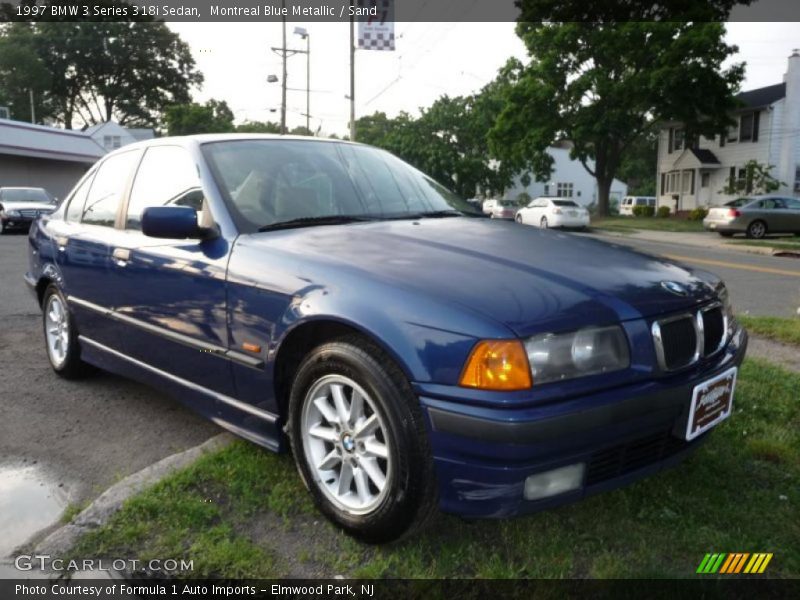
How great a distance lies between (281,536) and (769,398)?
291 cm

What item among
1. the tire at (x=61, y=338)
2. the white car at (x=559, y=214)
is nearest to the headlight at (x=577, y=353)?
the tire at (x=61, y=338)

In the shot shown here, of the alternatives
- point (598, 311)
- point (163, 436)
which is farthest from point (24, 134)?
point (598, 311)

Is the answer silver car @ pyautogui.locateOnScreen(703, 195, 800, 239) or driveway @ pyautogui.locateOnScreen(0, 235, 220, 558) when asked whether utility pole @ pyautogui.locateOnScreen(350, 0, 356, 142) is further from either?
driveway @ pyautogui.locateOnScreen(0, 235, 220, 558)

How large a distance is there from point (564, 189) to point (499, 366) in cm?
5859

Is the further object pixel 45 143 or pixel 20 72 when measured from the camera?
pixel 20 72

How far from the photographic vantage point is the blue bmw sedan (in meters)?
2.14

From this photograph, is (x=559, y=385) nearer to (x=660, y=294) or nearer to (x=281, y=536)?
(x=660, y=294)

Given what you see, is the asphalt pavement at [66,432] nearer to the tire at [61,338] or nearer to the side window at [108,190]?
the tire at [61,338]

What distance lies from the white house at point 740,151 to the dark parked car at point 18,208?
26.3 meters

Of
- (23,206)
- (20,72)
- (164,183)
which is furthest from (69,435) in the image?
(20,72)

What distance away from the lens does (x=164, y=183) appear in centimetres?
358

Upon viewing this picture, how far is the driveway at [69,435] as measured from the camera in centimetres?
295

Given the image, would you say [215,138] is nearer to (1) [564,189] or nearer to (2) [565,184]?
(2) [565,184]

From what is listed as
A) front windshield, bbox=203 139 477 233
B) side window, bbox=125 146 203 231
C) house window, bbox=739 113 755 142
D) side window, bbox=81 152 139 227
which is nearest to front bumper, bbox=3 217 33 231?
side window, bbox=81 152 139 227
